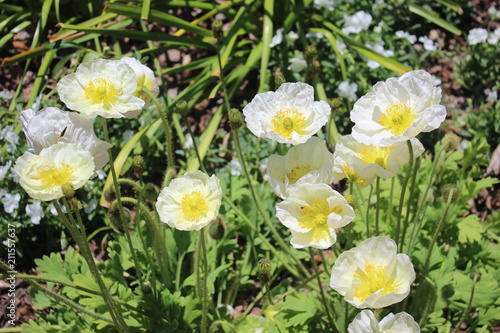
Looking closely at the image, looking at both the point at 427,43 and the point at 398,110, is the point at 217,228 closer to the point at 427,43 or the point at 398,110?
the point at 398,110

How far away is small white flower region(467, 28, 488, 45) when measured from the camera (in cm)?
341

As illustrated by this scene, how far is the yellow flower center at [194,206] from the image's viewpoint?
5.49 feet

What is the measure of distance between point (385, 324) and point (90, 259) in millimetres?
838

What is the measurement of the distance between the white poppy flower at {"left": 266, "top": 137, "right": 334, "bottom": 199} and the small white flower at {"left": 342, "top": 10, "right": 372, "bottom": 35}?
1.89 m

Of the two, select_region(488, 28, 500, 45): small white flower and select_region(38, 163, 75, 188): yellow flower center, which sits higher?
select_region(38, 163, 75, 188): yellow flower center

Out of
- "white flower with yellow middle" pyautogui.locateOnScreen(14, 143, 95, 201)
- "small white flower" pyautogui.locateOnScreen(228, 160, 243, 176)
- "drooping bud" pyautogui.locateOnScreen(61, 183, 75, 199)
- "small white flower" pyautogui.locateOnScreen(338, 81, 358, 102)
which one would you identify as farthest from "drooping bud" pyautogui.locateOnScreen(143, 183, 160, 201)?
"small white flower" pyautogui.locateOnScreen(338, 81, 358, 102)

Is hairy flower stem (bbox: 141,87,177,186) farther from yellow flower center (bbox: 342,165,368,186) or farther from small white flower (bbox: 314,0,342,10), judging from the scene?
small white flower (bbox: 314,0,342,10)

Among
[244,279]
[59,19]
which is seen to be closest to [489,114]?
[244,279]

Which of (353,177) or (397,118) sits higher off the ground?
(397,118)

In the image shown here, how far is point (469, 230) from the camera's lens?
235 centimetres

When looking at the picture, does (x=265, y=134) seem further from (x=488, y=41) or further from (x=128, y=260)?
(x=488, y=41)

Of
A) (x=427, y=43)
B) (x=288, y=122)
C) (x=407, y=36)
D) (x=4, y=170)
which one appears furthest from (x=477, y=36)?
(x=4, y=170)

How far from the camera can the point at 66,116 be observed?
5.26 feet

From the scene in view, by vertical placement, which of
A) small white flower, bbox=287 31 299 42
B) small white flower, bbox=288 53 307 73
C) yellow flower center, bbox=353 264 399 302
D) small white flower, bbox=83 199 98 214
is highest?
yellow flower center, bbox=353 264 399 302
